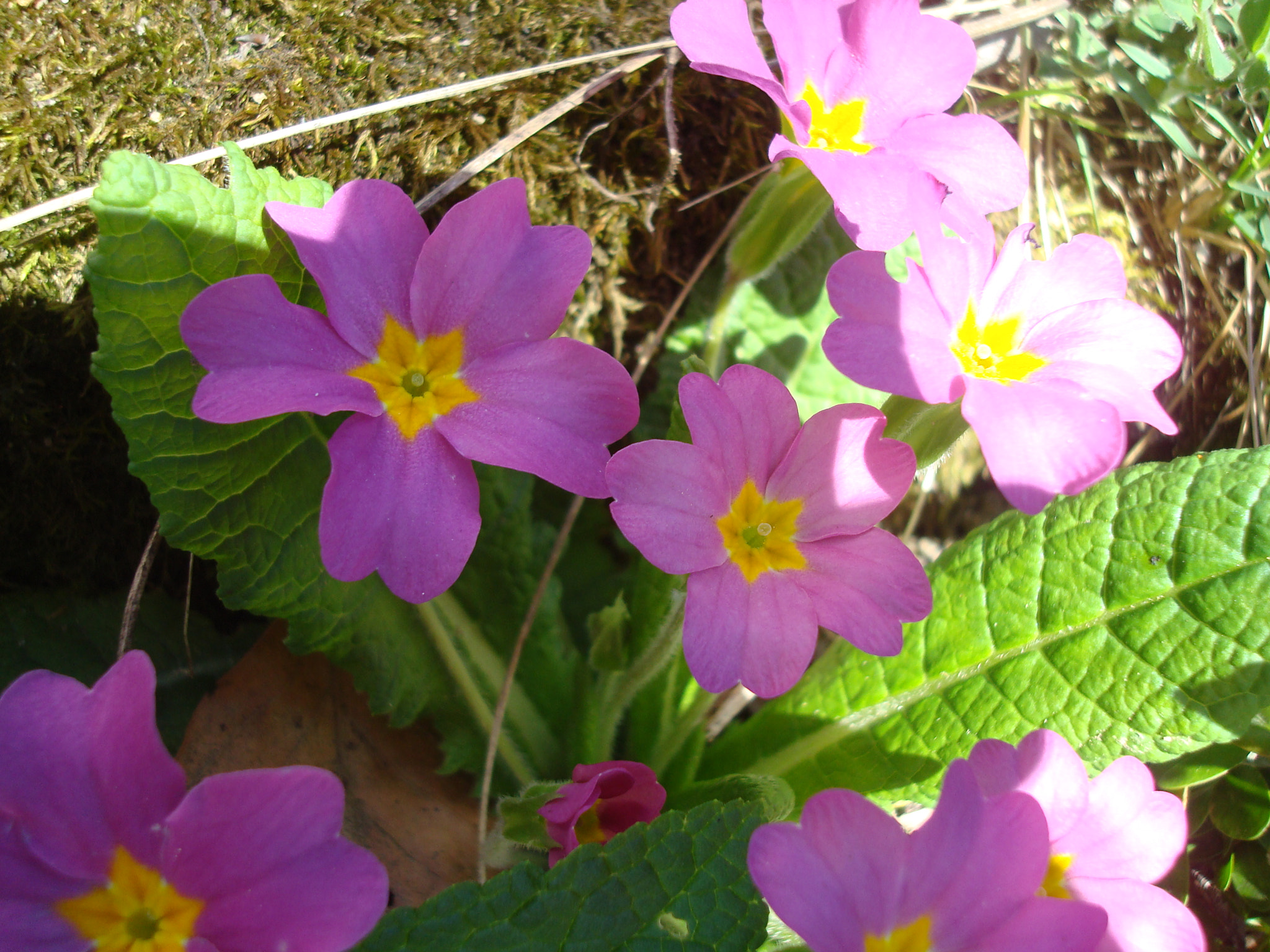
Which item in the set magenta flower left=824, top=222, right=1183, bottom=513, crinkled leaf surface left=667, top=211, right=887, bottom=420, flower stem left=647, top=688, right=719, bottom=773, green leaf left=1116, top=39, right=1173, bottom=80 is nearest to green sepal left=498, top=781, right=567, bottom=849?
flower stem left=647, top=688, right=719, bottom=773

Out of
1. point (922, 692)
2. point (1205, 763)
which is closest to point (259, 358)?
point (922, 692)

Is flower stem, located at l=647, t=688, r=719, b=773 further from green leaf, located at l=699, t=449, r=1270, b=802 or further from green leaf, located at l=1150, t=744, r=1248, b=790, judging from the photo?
green leaf, located at l=1150, t=744, r=1248, b=790

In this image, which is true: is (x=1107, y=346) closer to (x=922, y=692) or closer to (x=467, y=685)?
(x=922, y=692)

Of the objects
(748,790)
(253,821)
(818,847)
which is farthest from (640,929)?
(253,821)

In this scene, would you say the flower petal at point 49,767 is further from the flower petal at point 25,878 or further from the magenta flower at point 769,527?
the magenta flower at point 769,527

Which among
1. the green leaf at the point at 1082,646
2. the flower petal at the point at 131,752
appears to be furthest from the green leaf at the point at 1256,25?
the flower petal at the point at 131,752

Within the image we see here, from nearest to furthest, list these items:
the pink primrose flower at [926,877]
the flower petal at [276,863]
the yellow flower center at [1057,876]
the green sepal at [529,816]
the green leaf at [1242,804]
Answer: the flower petal at [276,863]
the pink primrose flower at [926,877]
the yellow flower center at [1057,876]
the green sepal at [529,816]
the green leaf at [1242,804]

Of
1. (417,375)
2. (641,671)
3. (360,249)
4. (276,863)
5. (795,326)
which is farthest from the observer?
(795,326)

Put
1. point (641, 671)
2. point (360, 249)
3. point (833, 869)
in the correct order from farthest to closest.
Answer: point (641, 671)
point (360, 249)
point (833, 869)
